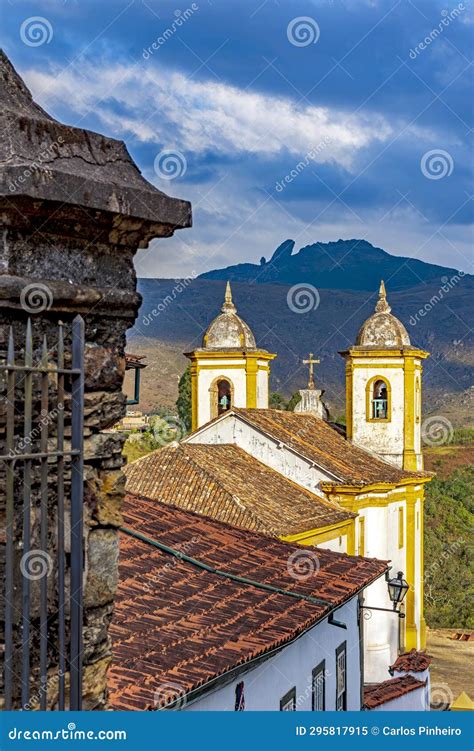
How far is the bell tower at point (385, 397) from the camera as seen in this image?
24.5 m

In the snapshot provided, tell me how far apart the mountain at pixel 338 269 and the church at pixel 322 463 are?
72802 millimetres

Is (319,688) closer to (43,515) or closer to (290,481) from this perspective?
(43,515)

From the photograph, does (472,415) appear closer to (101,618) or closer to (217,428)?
(217,428)

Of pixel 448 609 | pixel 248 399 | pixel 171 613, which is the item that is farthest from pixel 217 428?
pixel 171 613

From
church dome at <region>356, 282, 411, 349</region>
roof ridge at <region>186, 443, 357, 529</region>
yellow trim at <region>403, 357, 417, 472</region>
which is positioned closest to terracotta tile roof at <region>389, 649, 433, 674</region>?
roof ridge at <region>186, 443, 357, 529</region>

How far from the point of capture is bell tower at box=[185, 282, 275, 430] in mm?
24047

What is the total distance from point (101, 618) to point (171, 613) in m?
3.10

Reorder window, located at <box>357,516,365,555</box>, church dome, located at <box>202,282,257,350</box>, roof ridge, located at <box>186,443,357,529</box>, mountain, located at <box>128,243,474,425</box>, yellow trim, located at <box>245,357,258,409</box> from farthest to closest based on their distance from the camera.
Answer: mountain, located at <box>128,243,474,425</box> → church dome, located at <box>202,282,257,350</box> → yellow trim, located at <box>245,357,258,409</box> → window, located at <box>357,516,365,555</box> → roof ridge, located at <box>186,443,357,529</box>

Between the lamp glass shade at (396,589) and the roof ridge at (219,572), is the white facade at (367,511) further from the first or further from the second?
the roof ridge at (219,572)

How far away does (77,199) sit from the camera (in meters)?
2.99

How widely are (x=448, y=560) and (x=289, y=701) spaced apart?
946 inches

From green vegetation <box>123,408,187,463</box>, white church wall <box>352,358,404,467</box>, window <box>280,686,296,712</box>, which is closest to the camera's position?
window <box>280,686,296,712</box>

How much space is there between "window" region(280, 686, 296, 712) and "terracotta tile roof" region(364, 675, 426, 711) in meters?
3.63

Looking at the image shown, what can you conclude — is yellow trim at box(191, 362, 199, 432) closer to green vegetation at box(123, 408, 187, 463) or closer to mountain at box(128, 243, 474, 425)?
green vegetation at box(123, 408, 187, 463)
